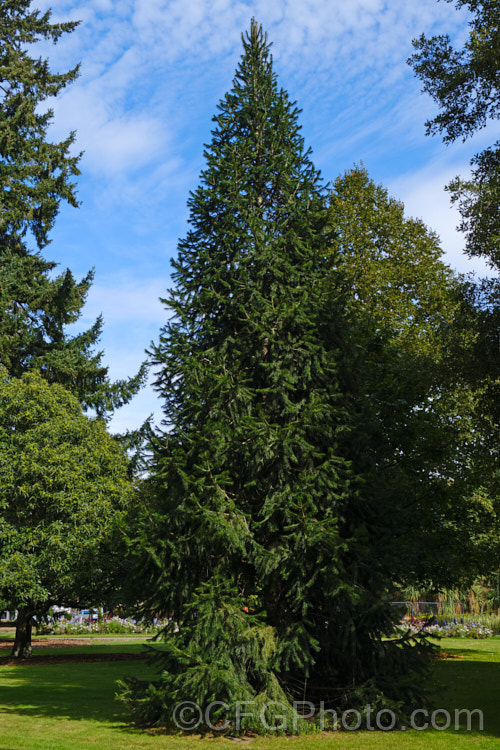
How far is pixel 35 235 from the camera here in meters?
34.7

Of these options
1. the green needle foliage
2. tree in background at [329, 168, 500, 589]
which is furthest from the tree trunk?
tree in background at [329, 168, 500, 589]

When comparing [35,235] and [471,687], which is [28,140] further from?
[471,687]

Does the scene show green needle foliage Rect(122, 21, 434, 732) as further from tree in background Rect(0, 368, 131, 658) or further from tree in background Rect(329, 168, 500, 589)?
tree in background Rect(0, 368, 131, 658)

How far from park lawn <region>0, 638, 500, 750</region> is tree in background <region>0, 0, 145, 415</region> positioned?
53.6ft

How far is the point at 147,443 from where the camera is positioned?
11.6 meters

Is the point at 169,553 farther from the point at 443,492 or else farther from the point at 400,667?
the point at 443,492

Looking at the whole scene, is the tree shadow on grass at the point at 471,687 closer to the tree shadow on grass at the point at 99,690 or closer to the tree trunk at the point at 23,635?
the tree shadow on grass at the point at 99,690

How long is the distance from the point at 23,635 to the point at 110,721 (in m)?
12.4

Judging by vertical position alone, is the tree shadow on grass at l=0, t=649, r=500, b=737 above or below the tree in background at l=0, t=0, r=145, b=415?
below

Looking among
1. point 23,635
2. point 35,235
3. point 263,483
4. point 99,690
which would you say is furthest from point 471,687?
point 35,235

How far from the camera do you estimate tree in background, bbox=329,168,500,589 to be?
14172mm

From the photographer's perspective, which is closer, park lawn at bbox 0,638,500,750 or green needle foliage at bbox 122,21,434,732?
park lawn at bbox 0,638,500,750

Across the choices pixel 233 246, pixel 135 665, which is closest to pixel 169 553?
pixel 233 246

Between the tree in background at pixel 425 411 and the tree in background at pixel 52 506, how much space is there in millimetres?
8489
